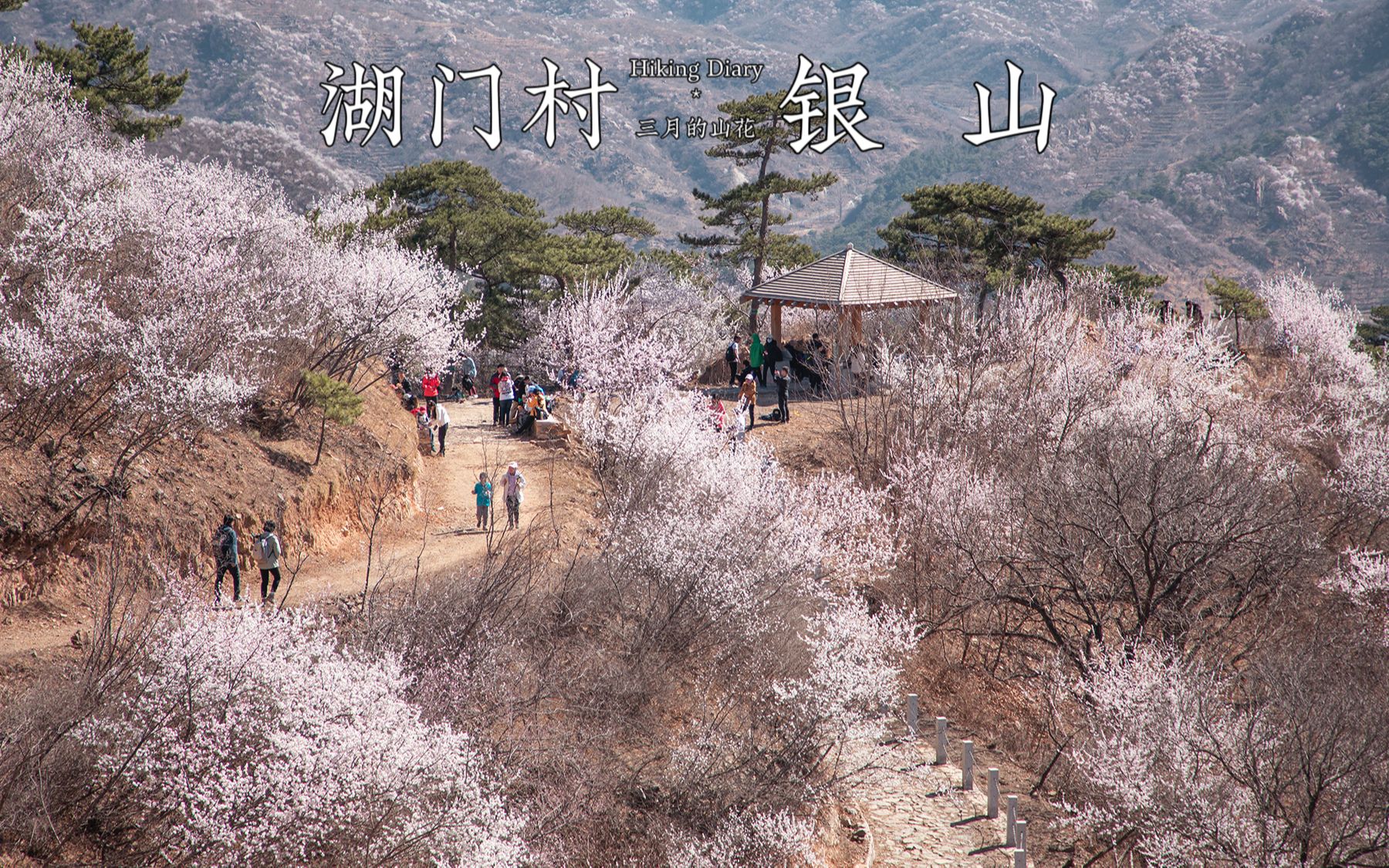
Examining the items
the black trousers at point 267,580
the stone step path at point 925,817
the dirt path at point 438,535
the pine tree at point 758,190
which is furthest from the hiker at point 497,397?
the stone step path at point 925,817

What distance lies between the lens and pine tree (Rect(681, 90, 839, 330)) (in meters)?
35.6

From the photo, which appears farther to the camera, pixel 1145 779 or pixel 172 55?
pixel 172 55

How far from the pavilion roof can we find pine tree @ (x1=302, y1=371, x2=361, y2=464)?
1349 cm

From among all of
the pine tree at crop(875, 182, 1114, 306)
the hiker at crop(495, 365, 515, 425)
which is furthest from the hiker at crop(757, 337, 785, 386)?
the pine tree at crop(875, 182, 1114, 306)

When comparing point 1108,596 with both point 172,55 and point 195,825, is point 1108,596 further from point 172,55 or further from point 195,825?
point 172,55

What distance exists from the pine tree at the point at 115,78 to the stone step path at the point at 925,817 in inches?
1026

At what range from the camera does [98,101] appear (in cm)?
2775

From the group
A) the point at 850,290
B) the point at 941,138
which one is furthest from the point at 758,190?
the point at 941,138

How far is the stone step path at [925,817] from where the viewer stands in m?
13.5

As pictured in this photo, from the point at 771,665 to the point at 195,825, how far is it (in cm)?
810

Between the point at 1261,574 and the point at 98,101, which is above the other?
the point at 98,101

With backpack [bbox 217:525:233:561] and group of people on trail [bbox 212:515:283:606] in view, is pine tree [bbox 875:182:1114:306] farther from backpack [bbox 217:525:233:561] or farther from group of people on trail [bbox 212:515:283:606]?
backpack [bbox 217:525:233:561]

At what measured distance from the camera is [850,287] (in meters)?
28.2

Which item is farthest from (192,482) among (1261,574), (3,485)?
(1261,574)
